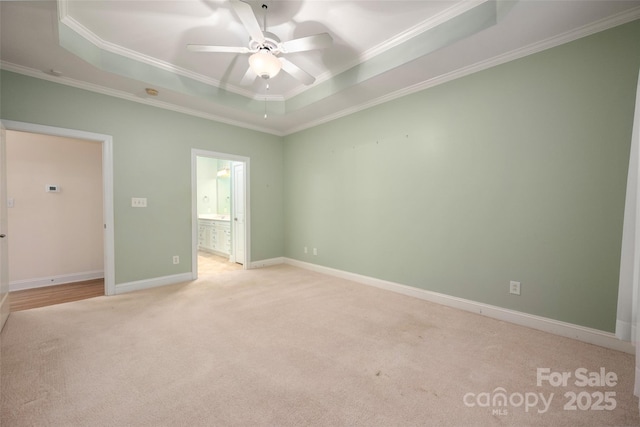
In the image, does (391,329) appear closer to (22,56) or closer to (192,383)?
(192,383)

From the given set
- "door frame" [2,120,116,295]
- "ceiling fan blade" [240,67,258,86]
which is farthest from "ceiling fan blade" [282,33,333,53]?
"door frame" [2,120,116,295]

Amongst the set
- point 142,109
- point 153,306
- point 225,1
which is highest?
point 225,1

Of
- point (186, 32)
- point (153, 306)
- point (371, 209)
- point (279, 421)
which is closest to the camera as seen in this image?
point (279, 421)

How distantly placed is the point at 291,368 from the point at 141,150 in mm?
3570

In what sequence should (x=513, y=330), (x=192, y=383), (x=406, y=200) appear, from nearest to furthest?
(x=192, y=383), (x=513, y=330), (x=406, y=200)

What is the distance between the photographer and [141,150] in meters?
3.75

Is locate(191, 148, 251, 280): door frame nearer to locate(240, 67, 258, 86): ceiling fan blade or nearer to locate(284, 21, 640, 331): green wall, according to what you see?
locate(240, 67, 258, 86): ceiling fan blade

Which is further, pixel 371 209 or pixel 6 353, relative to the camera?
pixel 371 209

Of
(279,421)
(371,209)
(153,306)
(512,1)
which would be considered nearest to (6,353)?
(153,306)

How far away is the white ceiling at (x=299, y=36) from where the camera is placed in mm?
2234

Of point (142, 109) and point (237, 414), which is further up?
point (142, 109)

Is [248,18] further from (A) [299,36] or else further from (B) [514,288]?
(B) [514,288]

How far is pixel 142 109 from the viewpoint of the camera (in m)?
3.75

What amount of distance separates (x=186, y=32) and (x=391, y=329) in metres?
3.66
